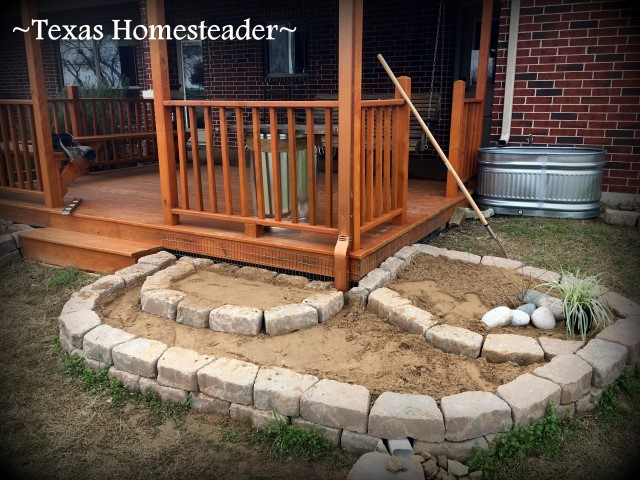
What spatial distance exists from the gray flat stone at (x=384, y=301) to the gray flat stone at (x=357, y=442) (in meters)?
0.93

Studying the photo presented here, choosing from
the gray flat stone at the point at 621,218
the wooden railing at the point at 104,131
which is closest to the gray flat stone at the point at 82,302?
the wooden railing at the point at 104,131

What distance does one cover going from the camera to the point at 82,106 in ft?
24.9

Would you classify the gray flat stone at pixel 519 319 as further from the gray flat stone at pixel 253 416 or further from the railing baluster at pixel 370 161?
the gray flat stone at pixel 253 416

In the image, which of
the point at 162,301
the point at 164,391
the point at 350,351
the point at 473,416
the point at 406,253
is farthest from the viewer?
the point at 406,253

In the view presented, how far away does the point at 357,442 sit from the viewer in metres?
2.27

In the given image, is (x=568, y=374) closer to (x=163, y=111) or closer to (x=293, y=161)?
(x=293, y=161)

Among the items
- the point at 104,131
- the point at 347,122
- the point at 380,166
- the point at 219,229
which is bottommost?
the point at 219,229

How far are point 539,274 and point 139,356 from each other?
8.42 feet

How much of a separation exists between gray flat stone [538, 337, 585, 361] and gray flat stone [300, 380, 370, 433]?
3.27ft

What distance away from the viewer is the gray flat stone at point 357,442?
2252mm

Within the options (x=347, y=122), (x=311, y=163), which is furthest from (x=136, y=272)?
(x=347, y=122)

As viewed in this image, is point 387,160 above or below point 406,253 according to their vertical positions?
above

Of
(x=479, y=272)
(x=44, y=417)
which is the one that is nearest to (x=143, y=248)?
(x=44, y=417)

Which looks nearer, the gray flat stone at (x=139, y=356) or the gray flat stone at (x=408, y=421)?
the gray flat stone at (x=408, y=421)
